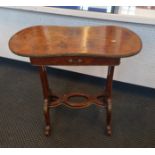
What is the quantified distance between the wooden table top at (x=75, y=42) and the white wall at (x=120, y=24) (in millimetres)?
416

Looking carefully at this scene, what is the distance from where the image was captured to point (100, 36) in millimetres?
1290

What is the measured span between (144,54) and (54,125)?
1.04 m

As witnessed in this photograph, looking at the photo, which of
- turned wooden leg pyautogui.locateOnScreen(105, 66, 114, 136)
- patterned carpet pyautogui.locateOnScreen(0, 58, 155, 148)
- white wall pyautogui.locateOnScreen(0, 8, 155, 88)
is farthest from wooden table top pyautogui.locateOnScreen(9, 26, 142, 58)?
patterned carpet pyautogui.locateOnScreen(0, 58, 155, 148)

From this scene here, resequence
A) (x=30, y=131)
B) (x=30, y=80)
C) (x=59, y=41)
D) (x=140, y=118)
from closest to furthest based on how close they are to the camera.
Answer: (x=59, y=41) → (x=30, y=131) → (x=140, y=118) → (x=30, y=80)

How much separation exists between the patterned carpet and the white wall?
149 millimetres

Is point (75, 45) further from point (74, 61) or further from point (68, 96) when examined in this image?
point (68, 96)

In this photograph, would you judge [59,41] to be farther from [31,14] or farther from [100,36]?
[31,14]

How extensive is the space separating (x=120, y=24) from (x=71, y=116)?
94cm

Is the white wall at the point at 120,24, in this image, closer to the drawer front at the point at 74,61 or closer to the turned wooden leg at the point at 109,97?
the turned wooden leg at the point at 109,97

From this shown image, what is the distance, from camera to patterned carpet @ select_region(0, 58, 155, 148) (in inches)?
59.0

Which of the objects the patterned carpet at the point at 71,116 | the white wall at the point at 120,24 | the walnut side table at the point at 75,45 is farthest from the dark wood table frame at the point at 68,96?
the white wall at the point at 120,24

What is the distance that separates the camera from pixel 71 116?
1.72 m

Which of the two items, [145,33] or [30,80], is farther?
[30,80]
